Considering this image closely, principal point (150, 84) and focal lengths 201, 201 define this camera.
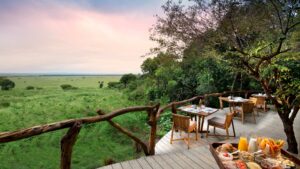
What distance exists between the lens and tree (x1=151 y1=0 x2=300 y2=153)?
411cm

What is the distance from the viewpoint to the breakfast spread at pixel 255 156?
6.05ft

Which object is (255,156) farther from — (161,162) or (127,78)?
(127,78)

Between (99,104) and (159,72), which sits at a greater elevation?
(159,72)

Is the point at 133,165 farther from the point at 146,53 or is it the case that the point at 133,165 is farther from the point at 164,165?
the point at 146,53

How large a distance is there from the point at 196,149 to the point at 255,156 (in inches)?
91.6

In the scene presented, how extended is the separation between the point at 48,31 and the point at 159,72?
32.7 feet

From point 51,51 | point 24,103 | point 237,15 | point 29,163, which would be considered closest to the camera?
point 237,15

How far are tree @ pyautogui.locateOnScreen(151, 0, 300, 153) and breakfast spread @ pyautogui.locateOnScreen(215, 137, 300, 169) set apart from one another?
86.3 inches

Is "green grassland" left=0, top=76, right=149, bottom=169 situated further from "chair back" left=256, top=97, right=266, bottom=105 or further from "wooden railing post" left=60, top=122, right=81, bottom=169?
"chair back" left=256, top=97, right=266, bottom=105

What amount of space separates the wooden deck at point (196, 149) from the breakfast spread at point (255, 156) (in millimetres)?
1393

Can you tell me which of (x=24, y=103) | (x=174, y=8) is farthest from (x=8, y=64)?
(x=174, y=8)

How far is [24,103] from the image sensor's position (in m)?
20.1

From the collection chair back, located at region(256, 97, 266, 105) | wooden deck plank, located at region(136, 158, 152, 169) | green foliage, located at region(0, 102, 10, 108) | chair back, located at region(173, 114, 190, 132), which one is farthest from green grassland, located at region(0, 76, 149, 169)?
chair back, located at region(256, 97, 266, 105)

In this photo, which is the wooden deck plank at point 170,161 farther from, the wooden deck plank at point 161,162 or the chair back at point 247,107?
the chair back at point 247,107
